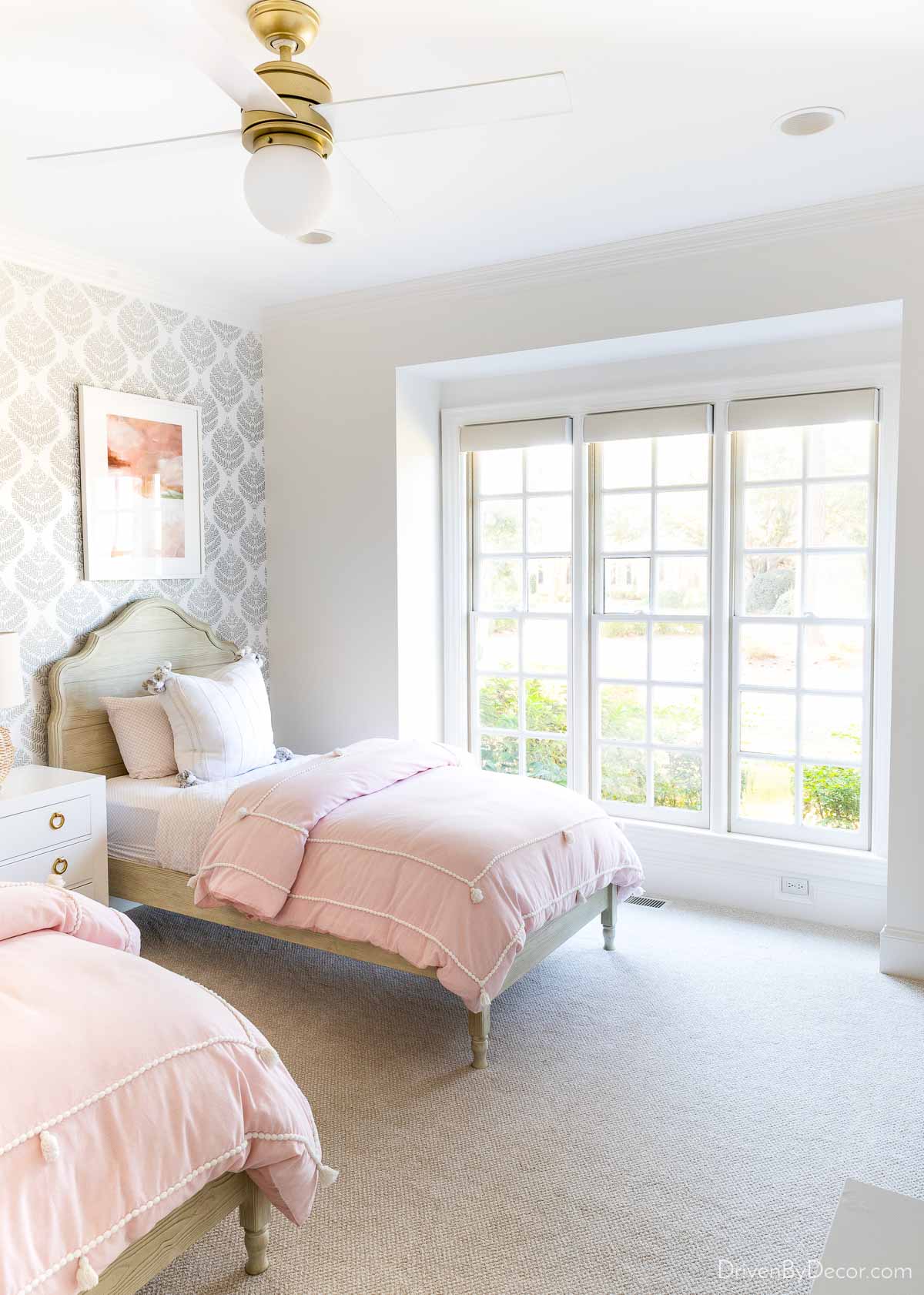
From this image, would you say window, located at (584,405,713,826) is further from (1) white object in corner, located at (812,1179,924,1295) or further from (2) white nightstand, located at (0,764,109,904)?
(1) white object in corner, located at (812,1179,924,1295)

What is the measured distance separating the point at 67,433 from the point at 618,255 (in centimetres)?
231

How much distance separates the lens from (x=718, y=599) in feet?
13.4

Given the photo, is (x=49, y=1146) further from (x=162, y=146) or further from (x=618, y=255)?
(x=618, y=255)

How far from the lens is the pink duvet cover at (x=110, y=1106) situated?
142cm

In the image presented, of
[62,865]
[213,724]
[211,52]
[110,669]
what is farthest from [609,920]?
[211,52]

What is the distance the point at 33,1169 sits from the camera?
1.42 metres

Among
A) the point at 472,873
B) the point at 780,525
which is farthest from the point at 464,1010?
the point at 780,525

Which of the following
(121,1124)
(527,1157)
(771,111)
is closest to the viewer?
(121,1124)

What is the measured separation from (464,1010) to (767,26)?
2.90m

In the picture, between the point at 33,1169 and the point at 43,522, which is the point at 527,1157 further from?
the point at 43,522

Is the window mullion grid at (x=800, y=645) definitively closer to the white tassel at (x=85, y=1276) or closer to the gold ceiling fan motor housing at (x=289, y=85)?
the gold ceiling fan motor housing at (x=289, y=85)

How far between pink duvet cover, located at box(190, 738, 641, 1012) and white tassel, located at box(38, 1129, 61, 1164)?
1331mm

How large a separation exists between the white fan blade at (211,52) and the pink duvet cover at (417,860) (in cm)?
197

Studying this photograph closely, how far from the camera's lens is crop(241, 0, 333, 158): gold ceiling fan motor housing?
192cm
